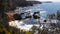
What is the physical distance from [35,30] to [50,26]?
2.33ft

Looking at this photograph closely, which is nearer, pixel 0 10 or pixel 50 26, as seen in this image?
pixel 50 26

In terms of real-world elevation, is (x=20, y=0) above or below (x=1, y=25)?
below

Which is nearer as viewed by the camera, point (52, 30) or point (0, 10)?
point (52, 30)

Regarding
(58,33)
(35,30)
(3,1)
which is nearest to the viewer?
(58,33)

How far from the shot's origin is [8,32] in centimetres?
878

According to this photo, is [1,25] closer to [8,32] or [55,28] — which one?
[8,32]

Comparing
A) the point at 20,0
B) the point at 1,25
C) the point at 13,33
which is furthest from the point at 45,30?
the point at 20,0

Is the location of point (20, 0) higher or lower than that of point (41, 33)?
lower

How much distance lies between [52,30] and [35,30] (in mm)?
825

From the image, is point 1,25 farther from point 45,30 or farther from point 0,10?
point 0,10

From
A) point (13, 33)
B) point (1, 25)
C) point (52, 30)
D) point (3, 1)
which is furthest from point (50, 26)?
point (3, 1)

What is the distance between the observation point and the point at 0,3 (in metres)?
13.6

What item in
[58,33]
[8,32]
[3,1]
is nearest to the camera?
[58,33]

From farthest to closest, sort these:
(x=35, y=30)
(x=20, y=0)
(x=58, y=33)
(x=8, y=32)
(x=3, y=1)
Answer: (x=20, y=0)
(x=3, y=1)
(x=8, y=32)
(x=35, y=30)
(x=58, y=33)
